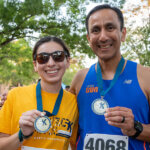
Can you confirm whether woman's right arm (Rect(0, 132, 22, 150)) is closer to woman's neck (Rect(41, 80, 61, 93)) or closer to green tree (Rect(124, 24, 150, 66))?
woman's neck (Rect(41, 80, 61, 93))

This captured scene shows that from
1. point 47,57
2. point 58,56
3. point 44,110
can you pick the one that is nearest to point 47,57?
point 47,57

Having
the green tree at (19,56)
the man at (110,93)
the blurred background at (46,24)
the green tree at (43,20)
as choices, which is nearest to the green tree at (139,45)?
the blurred background at (46,24)

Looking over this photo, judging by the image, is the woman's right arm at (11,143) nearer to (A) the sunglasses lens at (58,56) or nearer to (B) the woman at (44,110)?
(B) the woman at (44,110)

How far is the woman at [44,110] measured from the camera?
1961 millimetres

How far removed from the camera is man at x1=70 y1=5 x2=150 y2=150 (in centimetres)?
214

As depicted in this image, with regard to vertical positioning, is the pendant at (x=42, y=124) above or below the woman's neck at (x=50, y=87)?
below

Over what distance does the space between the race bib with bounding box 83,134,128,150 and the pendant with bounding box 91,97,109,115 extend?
0.28 meters

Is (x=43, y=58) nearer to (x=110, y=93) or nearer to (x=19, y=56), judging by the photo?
(x=110, y=93)

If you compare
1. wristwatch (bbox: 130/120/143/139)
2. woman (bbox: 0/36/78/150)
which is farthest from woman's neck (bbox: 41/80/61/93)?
wristwatch (bbox: 130/120/143/139)

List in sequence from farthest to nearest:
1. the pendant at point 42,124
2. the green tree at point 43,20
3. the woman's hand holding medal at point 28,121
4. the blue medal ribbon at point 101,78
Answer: the green tree at point 43,20 < the blue medal ribbon at point 101,78 < the pendant at point 42,124 < the woman's hand holding medal at point 28,121

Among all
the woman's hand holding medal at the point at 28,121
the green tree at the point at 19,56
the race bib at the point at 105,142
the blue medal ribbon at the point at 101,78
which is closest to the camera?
the woman's hand holding medal at the point at 28,121

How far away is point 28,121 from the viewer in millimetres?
1830

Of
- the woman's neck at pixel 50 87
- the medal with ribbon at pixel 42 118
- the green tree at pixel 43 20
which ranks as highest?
the green tree at pixel 43 20

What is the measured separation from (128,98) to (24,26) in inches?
320
